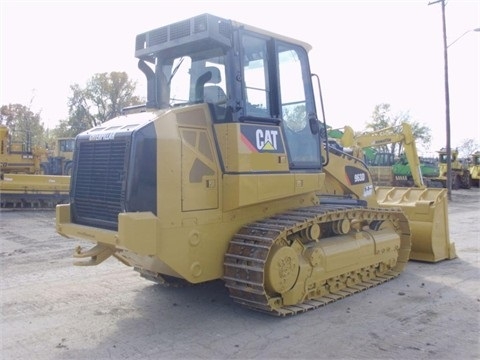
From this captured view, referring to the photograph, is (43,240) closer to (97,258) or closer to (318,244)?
(97,258)

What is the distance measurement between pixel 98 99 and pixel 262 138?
163ft

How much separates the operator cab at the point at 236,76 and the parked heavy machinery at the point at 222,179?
14mm

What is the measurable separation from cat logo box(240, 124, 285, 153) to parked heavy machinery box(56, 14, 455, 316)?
2 centimetres

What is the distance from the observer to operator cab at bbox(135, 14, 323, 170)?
525 cm

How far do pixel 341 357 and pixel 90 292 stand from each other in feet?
11.1

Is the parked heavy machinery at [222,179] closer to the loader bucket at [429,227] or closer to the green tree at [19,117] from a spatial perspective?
the loader bucket at [429,227]

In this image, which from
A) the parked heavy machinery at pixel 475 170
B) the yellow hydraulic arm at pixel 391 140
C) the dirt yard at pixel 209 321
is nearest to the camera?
the dirt yard at pixel 209 321

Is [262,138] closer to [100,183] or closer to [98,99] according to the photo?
[100,183]

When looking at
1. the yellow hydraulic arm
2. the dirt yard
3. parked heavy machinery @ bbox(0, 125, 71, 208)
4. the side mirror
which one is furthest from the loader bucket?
parked heavy machinery @ bbox(0, 125, 71, 208)

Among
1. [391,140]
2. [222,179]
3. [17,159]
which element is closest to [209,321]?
[222,179]

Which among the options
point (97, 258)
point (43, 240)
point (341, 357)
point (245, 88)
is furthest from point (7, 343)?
point (43, 240)

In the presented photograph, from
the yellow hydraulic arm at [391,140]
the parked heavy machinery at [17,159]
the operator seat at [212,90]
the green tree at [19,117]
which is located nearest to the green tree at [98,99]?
the green tree at [19,117]

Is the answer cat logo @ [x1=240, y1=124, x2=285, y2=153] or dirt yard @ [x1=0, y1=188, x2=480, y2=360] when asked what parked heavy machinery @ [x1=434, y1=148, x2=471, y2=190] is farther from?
cat logo @ [x1=240, y1=124, x2=285, y2=153]

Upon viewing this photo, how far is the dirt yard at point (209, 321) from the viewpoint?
4312 millimetres
